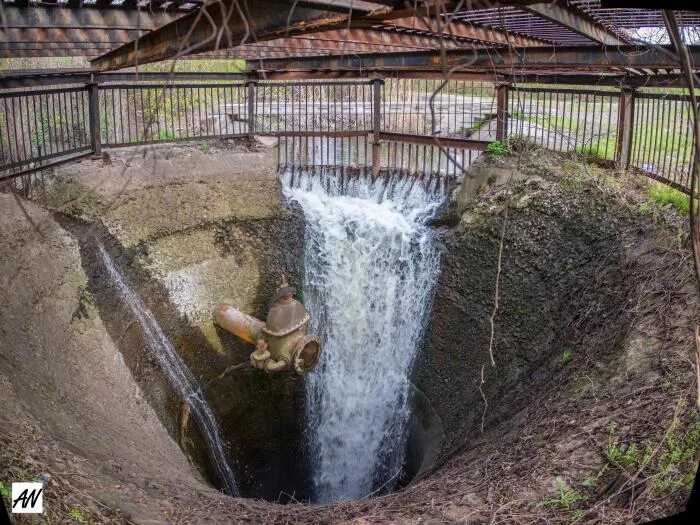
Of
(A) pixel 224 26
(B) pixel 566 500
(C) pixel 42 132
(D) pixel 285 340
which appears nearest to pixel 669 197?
(B) pixel 566 500

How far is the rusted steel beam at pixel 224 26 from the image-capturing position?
2.28 m

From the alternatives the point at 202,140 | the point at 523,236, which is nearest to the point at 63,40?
the point at 202,140

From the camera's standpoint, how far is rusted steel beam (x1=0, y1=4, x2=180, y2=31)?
14.8ft

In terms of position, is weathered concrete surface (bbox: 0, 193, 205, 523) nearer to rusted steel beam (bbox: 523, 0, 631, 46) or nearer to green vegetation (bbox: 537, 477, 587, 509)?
green vegetation (bbox: 537, 477, 587, 509)

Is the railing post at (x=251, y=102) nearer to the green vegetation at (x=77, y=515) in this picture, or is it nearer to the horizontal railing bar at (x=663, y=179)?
the horizontal railing bar at (x=663, y=179)

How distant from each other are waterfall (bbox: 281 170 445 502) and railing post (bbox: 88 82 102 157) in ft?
8.91

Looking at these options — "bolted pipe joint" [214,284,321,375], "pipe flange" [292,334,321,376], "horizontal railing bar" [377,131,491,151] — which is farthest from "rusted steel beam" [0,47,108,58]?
"horizontal railing bar" [377,131,491,151]

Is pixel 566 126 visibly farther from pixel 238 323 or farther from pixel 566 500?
pixel 566 500

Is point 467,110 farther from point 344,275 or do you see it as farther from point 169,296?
point 169,296

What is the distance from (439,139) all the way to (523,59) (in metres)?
3.61

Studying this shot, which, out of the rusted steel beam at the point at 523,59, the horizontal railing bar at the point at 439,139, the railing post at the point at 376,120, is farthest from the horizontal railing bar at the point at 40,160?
the horizontal railing bar at the point at 439,139

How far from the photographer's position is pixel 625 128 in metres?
7.36

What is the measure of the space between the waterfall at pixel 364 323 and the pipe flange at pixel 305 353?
4.58ft

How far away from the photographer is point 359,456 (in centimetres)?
889
